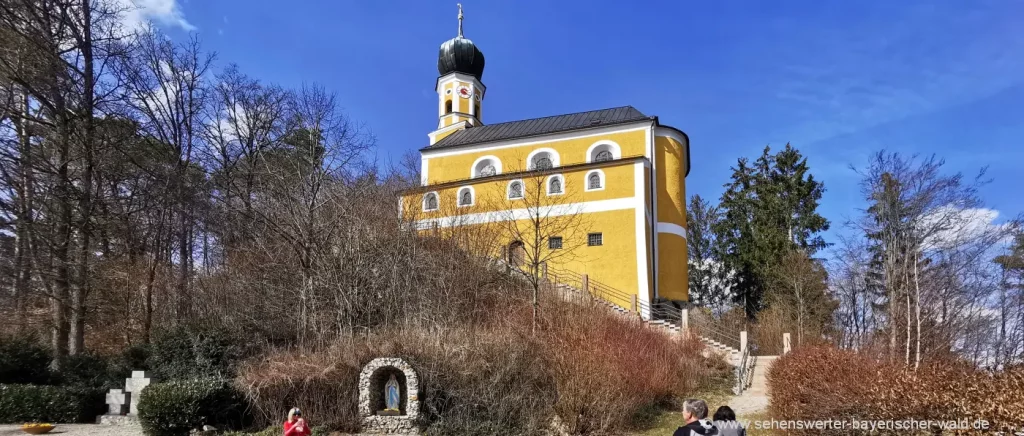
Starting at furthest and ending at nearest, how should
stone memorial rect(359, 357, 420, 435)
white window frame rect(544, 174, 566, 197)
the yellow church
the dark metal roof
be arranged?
the dark metal roof → white window frame rect(544, 174, 566, 197) → the yellow church → stone memorial rect(359, 357, 420, 435)

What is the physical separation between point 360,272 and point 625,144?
52.1ft

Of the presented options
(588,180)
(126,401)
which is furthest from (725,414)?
(588,180)

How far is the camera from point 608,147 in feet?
89.8

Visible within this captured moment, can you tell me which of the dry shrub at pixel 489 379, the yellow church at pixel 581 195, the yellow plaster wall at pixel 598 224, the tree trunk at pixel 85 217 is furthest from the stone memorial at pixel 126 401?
the yellow plaster wall at pixel 598 224

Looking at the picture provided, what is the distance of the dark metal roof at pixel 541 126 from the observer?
28.6 meters

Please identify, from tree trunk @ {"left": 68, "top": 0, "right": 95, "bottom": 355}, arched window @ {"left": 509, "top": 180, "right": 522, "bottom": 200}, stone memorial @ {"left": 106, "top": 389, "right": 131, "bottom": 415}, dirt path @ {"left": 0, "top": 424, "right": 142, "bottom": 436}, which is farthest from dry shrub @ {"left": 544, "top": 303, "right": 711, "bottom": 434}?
tree trunk @ {"left": 68, "top": 0, "right": 95, "bottom": 355}

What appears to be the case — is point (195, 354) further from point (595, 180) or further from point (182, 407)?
point (595, 180)

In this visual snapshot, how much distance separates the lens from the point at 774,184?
108 ft

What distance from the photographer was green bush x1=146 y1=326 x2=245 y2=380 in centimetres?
1277

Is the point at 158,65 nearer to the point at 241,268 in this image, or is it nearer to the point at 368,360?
the point at 241,268

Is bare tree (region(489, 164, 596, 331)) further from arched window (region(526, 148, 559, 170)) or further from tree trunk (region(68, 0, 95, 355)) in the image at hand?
tree trunk (region(68, 0, 95, 355))

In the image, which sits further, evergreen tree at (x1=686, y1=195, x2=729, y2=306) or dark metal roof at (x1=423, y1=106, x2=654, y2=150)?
evergreen tree at (x1=686, y1=195, x2=729, y2=306)

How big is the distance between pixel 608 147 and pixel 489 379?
1813 centimetres

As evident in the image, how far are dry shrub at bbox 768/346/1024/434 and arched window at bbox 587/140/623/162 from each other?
18.8m
